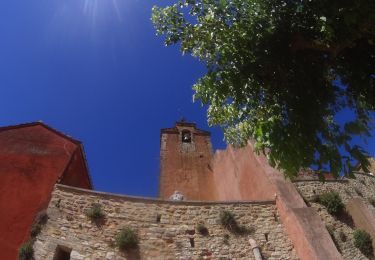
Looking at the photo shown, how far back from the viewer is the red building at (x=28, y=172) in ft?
36.8

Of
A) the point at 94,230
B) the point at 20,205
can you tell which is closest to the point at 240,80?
the point at 94,230

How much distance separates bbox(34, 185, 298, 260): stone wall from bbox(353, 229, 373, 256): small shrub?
3.61 meters

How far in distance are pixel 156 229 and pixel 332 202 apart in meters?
8.24

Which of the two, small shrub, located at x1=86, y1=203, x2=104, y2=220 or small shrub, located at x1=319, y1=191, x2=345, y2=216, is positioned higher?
small shrub, located at x1=319, y1=191, x2=345, y2=216

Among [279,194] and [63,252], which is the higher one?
[279,194]

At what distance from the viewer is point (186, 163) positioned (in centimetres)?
2472

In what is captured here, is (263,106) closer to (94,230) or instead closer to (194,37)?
(194,37)

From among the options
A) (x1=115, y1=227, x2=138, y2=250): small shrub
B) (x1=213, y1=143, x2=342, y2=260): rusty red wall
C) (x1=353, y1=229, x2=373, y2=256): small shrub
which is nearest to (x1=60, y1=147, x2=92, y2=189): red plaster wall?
(x1=115, y1=227, x2=138, y2=250): small shrub

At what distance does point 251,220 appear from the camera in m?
13.2

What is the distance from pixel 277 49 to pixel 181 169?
690 inches

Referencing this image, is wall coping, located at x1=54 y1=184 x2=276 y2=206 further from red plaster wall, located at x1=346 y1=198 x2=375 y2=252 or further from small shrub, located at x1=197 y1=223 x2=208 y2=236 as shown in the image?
red plaster wall, located at x1=346 y1=198 x2=375 y2=252

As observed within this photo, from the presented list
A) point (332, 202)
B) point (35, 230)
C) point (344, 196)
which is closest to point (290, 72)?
point (35, 230)

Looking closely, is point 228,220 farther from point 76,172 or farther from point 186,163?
point 186,163

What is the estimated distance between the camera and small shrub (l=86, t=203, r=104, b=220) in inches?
461
